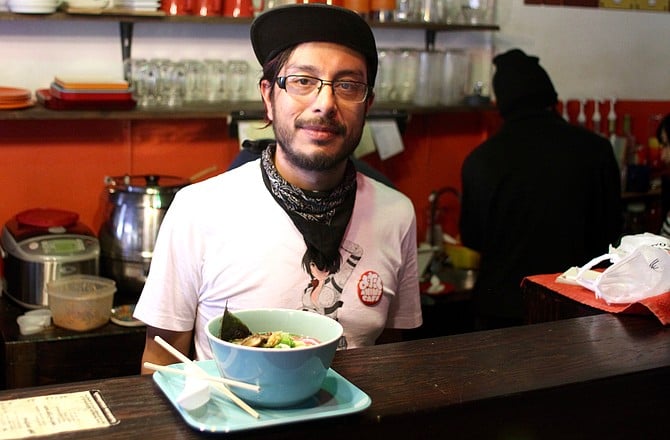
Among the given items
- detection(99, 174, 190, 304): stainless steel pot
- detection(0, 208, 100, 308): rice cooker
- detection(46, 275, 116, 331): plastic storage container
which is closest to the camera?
detection(46, 275, 116, 331): plastic storage container

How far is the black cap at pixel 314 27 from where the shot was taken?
1.94m

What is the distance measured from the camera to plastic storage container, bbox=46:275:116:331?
321 cm

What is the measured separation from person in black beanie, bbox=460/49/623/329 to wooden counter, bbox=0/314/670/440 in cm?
194

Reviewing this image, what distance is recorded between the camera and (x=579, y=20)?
16.7 ft

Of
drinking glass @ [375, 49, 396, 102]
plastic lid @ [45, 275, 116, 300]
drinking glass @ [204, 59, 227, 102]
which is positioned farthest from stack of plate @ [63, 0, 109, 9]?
drinking glass @ [375, 49, 396, 102]

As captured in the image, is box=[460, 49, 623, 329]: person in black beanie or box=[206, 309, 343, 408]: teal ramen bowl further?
box=[460, 49, 623, 329]: person in black beanie

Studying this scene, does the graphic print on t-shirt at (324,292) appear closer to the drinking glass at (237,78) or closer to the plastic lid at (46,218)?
the plastic lid at (46,218)

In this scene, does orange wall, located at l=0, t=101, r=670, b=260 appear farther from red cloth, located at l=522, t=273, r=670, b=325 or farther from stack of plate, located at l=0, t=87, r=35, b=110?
red cloth, located at l=522, t=273, r=670, b=325

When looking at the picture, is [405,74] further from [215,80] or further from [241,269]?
[241,269]

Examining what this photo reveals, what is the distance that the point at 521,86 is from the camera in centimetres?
390

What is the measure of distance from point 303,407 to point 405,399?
169mm

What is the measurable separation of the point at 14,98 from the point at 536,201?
6.62 feet

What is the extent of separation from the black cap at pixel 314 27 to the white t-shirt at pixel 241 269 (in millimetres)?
293

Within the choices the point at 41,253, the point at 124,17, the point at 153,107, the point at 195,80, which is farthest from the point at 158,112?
the point at 41,253
